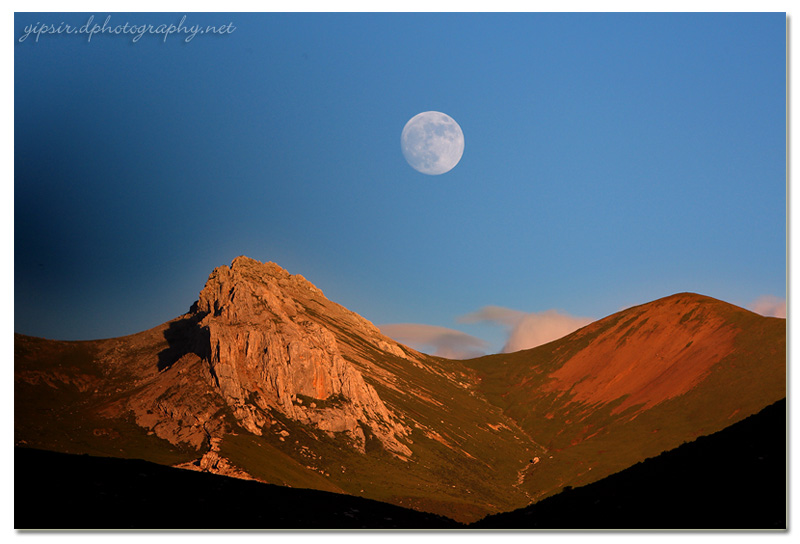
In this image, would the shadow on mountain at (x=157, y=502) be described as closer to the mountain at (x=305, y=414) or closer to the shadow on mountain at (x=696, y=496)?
the shadow on mountain at (x=696, y=496)

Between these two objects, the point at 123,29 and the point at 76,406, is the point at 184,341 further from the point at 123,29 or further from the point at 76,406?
the point at 123,29

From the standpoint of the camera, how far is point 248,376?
536 ft

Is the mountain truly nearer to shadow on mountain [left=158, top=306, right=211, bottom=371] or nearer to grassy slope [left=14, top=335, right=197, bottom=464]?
grassy slope [left=14, top=335, right=197, bottom=464]

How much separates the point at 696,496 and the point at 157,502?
142 ft

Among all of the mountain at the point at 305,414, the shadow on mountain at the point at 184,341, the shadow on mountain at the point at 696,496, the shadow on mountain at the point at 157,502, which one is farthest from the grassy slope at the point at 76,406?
the shadow on mountain at the point at 696,496

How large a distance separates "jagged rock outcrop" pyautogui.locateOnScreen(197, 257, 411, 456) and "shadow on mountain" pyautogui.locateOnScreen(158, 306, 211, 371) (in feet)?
9.82

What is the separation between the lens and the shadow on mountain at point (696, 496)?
144ft

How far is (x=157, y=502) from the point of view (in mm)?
52406

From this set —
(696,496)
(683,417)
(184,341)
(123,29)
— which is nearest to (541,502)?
(696,496)

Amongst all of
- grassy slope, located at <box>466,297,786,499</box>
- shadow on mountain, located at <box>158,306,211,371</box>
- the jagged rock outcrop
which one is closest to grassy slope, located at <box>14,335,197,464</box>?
shadow on mountain, located at <box>158,306,211,371</box>

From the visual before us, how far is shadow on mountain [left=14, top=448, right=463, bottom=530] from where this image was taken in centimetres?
4744

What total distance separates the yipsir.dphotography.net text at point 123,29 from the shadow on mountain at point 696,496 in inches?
1910

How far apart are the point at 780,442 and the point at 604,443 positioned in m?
144

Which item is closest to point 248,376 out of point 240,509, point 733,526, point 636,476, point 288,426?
point 288,426
